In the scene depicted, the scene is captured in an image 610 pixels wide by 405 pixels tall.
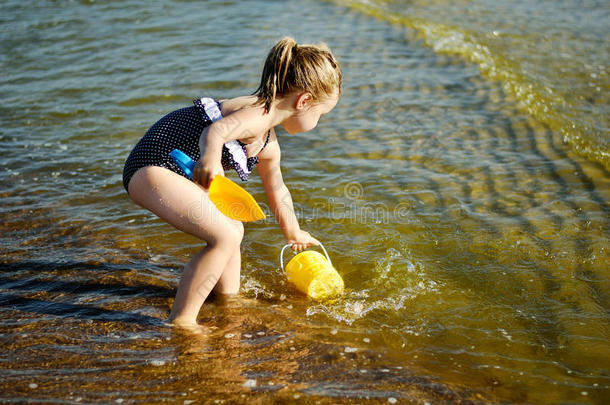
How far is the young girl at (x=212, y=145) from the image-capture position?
3.07 meters

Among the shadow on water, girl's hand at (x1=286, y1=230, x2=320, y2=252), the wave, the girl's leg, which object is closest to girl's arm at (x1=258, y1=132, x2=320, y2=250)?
girl's hand at (x1=286, y1=230, x2=320, y2=252)

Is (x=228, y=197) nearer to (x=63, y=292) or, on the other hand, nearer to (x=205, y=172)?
(x=205, y=172)

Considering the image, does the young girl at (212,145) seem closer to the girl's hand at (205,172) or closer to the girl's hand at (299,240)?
the girl's hand at (205,172)

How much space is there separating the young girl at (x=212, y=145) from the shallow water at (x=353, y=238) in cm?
44

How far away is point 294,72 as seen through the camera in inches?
124

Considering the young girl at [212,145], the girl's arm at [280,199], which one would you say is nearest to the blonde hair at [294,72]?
the young girl at [212,145]

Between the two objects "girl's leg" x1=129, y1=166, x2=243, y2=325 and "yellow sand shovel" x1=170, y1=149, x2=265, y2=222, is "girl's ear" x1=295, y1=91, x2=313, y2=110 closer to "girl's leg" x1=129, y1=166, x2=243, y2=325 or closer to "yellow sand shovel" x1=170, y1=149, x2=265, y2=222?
"yellow sand shovel" x1=170, y1=149, x2=265, y2=222

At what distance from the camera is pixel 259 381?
9.18ft

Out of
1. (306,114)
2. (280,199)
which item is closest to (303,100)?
(306,114)

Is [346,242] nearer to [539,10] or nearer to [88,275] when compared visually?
[88,275]

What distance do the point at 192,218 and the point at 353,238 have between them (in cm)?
174

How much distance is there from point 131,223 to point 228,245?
1.89 meters

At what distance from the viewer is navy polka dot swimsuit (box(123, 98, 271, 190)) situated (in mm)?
3211

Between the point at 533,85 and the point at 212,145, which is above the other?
the point at 212,145
